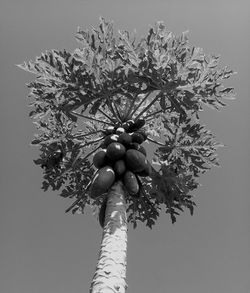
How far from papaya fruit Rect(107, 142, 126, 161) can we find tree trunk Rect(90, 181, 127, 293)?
0.60 metres

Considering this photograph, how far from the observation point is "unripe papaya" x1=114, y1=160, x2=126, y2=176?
202 inches

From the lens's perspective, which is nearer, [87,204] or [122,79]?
[122,79]

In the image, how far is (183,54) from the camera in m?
5.85

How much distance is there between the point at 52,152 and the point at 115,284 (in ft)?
11.9

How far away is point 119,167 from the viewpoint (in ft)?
17.0

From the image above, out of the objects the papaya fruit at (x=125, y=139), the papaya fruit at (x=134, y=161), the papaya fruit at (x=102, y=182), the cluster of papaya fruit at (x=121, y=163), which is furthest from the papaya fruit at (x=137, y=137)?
the papaya fruit at (x=102, y=182)

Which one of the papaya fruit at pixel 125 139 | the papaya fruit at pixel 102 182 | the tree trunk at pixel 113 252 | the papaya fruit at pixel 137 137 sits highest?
the papaya fruit at pixel 137 137

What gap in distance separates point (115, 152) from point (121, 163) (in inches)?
6.6

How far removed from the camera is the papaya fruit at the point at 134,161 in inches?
208

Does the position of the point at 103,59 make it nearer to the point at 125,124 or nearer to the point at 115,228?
the point at 125,124

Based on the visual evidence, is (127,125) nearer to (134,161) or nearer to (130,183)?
(134,161)

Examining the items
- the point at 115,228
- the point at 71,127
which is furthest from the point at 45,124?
the point at 115,228

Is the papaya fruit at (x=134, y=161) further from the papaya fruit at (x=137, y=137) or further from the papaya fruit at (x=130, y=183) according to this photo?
the papaya fruit at (x=137, y=137)

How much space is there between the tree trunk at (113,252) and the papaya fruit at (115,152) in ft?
1.97
